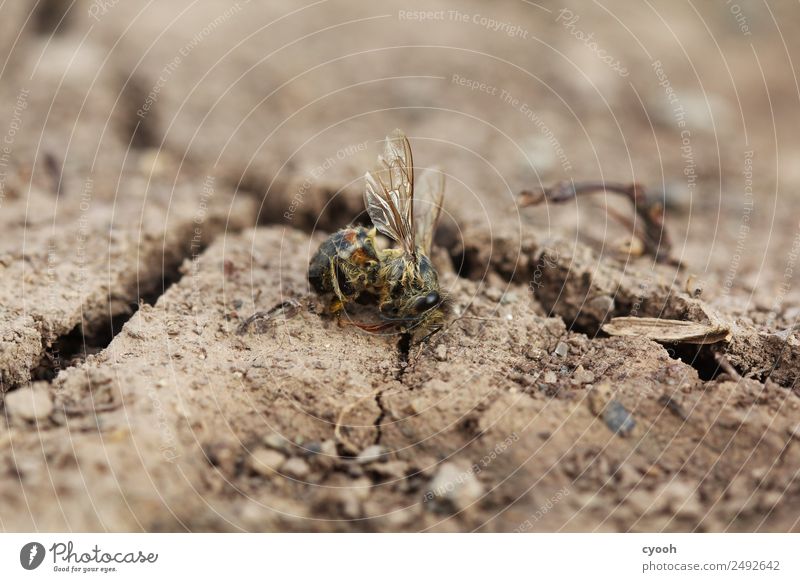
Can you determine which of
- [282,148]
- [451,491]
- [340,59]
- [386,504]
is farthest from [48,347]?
[340,59]

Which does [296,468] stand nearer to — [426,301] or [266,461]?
[266,461]

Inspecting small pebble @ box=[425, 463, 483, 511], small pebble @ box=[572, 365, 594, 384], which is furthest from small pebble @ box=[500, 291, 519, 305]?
small pebble @ box=[425, 463, 483, 511]

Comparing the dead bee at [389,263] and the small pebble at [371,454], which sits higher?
the dead bee at [389,263]

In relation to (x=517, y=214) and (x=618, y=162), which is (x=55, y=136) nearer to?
(x=517, y=214)

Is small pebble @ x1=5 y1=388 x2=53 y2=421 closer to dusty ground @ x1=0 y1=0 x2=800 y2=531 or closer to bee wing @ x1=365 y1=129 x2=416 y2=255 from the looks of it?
dusty ground @ x1=0 y1=0 x2=800 y2=531

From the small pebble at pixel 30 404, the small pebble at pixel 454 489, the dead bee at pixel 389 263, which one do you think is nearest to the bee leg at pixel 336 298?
the dead bee at pixel 389 263

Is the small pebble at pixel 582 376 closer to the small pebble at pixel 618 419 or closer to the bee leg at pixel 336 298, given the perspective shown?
the small pebble at pixel 618 419

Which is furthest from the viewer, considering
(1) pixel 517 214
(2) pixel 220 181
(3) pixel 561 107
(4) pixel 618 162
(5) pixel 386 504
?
(3) pixel 561 107
